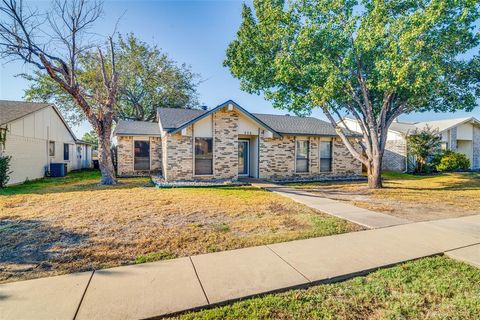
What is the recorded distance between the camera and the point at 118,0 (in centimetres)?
1255

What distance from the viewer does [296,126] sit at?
16219 mm

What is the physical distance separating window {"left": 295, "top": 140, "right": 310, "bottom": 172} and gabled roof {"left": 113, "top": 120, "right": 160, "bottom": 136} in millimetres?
9700

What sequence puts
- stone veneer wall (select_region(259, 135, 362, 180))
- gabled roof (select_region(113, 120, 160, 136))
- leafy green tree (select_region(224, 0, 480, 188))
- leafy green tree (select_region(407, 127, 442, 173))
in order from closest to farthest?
leafy green tree (select_region(224, 0, 480, 188)), stone veneer wall (select_region(259, 135, 362, 180)), gabled roof (select_region(113, 120, 160, 136)), leafy green tree (select_region(407, 127, 442, 173))

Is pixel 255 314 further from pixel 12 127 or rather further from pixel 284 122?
pixel 12 127

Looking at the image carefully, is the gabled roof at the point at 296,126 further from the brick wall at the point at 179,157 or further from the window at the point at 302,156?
the brick wall at the point at 179,157

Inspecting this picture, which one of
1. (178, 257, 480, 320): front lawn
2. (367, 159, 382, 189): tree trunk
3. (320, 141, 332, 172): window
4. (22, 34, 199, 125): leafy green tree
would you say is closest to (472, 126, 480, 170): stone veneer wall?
(320, 141, 332, 172): window

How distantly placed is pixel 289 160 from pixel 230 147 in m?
4.11

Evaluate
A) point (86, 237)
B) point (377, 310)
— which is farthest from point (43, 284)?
point (377, 310)

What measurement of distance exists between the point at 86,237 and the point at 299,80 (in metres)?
10.7

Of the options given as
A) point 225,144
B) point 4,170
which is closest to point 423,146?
point 225,144

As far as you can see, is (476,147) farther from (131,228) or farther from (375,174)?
(131,228)

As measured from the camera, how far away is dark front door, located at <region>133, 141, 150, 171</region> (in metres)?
16.2

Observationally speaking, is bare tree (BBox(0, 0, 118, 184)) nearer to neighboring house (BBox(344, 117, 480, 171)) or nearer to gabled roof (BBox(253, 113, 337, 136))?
gabled roof (BBox(253, 113, 337, 136))

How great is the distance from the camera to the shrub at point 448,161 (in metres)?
19.3
